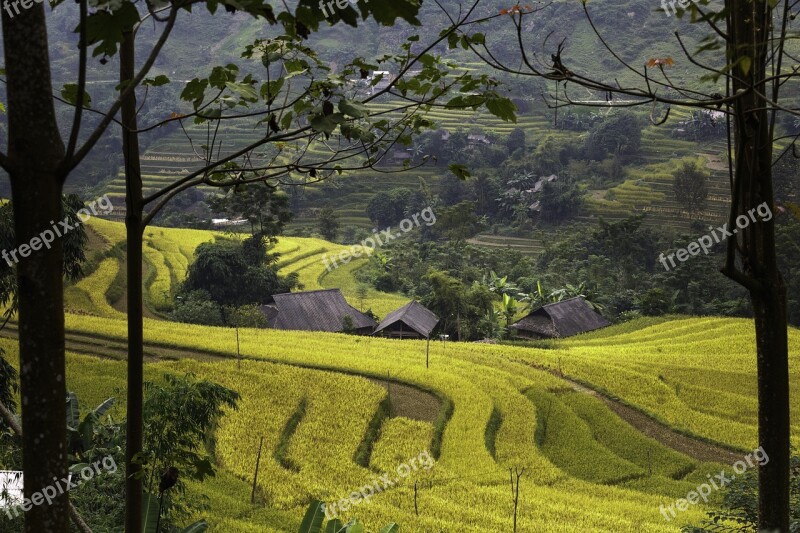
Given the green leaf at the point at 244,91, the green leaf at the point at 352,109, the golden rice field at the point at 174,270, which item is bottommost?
the golden rice field at the point at 174,270

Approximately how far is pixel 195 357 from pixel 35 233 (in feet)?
48.2

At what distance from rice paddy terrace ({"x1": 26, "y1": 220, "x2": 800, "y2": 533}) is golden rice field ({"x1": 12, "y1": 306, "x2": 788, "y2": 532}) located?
40 mm

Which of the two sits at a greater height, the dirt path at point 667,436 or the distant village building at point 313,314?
the distant village building at point 313,314

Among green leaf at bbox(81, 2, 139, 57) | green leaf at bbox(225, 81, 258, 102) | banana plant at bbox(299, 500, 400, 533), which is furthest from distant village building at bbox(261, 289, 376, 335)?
green leaf at bbox(81, 2, 139, 57)

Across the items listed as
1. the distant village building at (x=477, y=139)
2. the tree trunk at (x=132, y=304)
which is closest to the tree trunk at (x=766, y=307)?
the tree trunk at (x=132, y=304)

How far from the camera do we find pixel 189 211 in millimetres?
48094

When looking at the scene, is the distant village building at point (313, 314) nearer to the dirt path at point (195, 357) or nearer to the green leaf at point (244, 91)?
the dirt path at point (195, 357)

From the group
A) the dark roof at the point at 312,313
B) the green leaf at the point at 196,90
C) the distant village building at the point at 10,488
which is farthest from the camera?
the dark roof at the point at 312,313

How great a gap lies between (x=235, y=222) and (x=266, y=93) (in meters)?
40.5

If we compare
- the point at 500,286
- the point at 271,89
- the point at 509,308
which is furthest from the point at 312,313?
the point at 271,89

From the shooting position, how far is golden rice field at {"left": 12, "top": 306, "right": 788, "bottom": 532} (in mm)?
9305

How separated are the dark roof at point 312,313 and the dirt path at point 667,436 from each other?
10056 mm

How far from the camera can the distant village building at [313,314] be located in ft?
78.0

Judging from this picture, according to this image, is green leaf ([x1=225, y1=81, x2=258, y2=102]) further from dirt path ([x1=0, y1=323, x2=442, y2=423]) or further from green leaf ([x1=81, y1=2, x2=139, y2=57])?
dirt path ([x1=0, y1=323, x2=442, y2=423])
